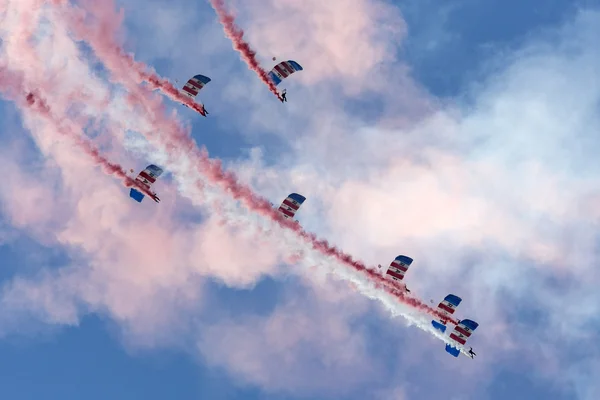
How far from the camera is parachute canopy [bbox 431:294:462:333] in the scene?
126 m

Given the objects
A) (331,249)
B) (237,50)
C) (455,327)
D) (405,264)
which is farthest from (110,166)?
(455,327)

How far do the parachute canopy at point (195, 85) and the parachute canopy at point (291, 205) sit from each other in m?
17.2

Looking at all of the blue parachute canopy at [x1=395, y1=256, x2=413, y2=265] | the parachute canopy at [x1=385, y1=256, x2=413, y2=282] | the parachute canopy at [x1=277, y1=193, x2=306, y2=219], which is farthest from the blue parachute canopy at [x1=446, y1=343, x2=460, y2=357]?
the parachute canopy at [x1=277, y1=193, x2=306, y2=219]

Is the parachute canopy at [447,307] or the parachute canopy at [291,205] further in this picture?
the parachute canopy at [447,307]

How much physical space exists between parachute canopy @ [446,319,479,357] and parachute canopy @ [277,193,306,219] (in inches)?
1051

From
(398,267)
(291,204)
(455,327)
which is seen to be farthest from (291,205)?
(455,327)

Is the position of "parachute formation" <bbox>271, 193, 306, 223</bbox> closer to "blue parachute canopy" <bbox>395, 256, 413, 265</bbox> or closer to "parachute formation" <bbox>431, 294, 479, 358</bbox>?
"blue parachute canopy" <bbox>395, 256, 413, 265</bbox>

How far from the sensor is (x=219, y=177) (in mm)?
122375

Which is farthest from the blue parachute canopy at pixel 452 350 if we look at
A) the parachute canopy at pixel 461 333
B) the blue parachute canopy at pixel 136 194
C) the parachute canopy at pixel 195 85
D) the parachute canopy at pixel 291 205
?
the parachute canopy at pixel 195 85

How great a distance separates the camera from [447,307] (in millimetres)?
126500

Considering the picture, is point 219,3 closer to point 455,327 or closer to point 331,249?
point 331,249

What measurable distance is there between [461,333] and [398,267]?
12.9m

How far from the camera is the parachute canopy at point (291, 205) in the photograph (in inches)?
4786

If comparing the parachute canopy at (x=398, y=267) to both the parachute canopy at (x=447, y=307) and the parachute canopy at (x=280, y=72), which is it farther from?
the parachute canopy at (x=280, y=72)
